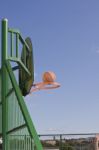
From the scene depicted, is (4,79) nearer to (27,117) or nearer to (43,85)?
(27,117)

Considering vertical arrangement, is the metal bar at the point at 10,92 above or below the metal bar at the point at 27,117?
above

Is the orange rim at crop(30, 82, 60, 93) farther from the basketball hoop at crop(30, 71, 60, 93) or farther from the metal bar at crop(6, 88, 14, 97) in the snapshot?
the metal bar at crop(6, 88, 14, 97)

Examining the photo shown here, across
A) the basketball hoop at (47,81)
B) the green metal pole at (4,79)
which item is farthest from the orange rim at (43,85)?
the green metal pole at (4,79)

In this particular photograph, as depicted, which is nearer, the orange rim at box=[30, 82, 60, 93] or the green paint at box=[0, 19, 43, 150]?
the green paint at box=[0, 19, 43, 150]

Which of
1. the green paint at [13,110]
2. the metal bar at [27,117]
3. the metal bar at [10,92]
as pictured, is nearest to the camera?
the metal bar at [27,117]

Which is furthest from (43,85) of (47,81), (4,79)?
(4,79)

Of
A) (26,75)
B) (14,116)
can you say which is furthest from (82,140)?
(14,116)

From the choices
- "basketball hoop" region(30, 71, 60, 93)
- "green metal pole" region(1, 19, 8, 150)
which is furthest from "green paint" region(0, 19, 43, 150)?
"basketball hoop" region(30, 71, 60, 93)

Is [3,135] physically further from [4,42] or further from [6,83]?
[4,42]

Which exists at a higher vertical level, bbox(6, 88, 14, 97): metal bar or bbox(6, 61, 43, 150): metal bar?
bbox(6, 88, 14, 97): metal bar

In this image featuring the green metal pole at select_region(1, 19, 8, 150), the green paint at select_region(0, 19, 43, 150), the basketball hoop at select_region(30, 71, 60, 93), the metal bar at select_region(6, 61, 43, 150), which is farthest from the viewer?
the basketball hoop at select_region(30, 71, 60, 93)

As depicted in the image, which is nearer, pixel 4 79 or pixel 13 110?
pixel 13 110

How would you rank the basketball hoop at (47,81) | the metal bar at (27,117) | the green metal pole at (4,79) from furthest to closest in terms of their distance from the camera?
1. the basketball hoop at (47,81)
2. the green metal pole at (4,79)
3. the metal bar at (27,117)

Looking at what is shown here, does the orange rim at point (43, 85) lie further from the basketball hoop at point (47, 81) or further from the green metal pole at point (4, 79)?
the green metal pole at point (4, 79)
